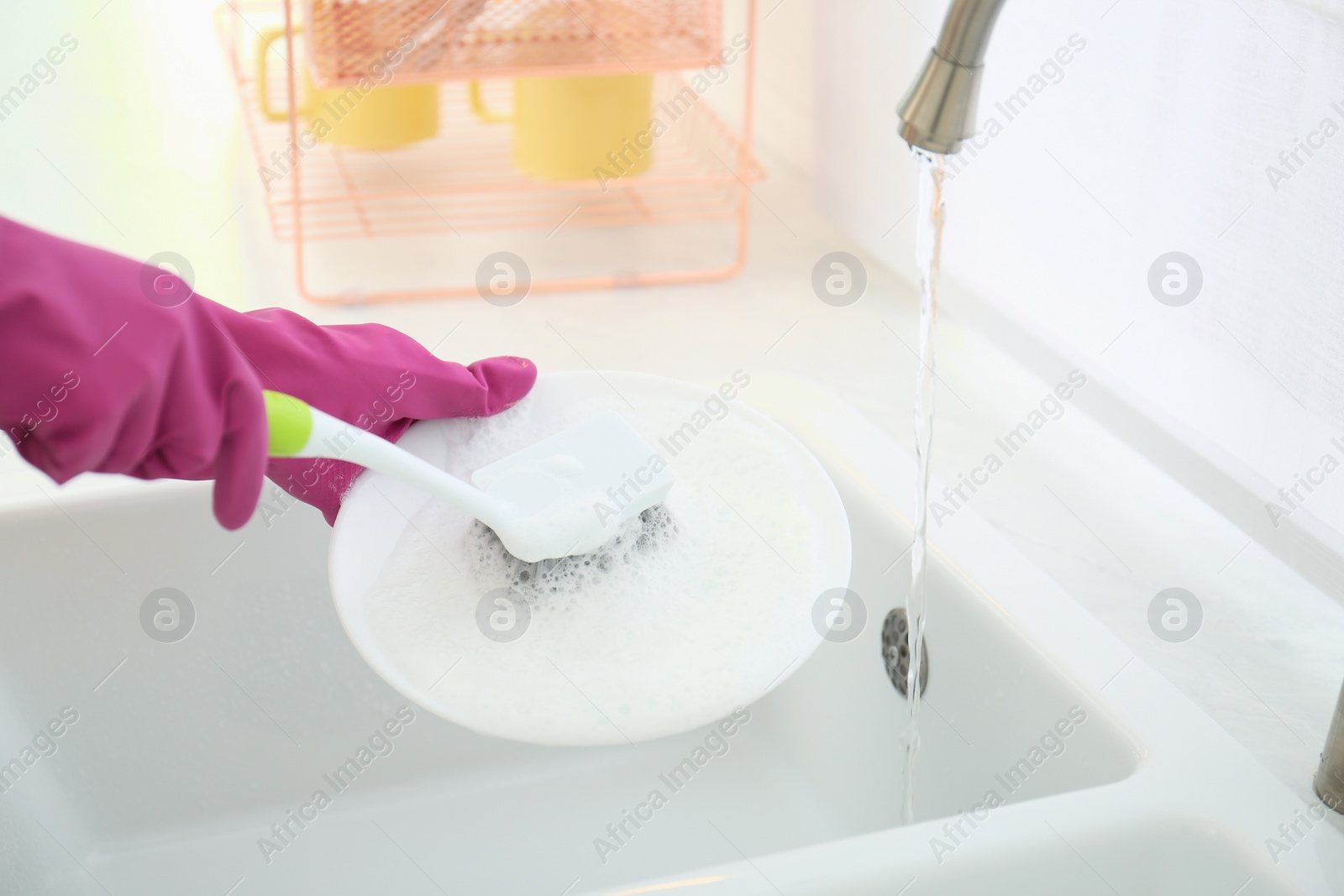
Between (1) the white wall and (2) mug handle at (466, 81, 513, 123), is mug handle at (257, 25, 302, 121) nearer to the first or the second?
(2) mug handle at (466, 81, 513, 123)

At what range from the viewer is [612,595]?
2.09ft

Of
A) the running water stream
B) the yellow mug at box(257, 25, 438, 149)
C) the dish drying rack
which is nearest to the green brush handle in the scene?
the running water stream

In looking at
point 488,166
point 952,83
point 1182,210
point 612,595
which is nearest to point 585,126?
point 488,166

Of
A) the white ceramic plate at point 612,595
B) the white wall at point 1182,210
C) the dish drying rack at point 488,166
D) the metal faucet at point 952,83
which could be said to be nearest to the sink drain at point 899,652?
the white ceramic plate at point 612,595

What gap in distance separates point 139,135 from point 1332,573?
1423 mm

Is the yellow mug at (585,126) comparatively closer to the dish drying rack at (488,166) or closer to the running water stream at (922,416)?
the dish drying rack at (488,166)

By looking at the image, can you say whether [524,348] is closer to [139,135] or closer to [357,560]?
[357,560]

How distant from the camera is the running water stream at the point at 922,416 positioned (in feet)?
1.83

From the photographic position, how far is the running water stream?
1.83ft

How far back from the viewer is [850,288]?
1.25 metres

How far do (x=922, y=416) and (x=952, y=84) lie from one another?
0.82 ft

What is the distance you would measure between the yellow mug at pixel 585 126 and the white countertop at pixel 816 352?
15 centimetres

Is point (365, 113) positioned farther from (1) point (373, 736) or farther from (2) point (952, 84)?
(2) point (952, 84)

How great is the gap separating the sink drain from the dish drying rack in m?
0.58
